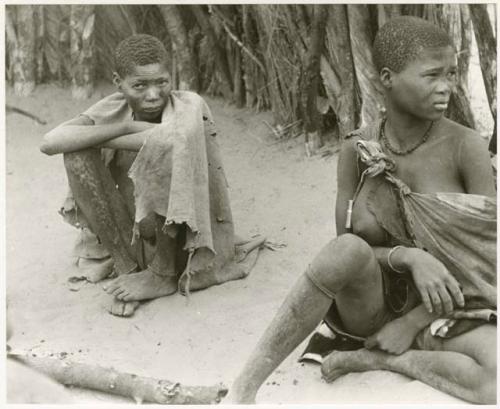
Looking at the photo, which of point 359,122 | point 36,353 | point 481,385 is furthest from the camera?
point 359,122

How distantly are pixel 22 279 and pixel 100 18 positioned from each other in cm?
222

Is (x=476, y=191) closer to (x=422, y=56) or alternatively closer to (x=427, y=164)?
(x=427, y=164)

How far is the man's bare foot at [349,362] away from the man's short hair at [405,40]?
886mm

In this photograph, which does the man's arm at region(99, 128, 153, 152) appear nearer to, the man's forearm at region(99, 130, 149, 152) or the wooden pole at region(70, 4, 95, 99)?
the man's forearm at region(99, 130, 149, 152)

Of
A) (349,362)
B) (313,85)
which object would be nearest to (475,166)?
(349,362)

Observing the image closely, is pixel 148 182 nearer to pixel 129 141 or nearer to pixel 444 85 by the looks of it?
pixel 129 141

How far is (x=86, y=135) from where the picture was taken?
3.75 m

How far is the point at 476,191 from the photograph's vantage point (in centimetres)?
278

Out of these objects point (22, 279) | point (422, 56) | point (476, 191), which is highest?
point (422, 56)

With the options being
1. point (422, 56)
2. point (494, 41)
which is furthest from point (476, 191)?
point (494, 41)

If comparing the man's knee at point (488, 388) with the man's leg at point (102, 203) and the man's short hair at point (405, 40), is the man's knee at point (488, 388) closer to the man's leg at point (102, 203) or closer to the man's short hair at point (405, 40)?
the man's short hair at point (405, 40)

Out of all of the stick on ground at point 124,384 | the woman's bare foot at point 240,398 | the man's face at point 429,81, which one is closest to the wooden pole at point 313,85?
the man's face at point 429,81

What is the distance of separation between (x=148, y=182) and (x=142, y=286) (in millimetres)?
477

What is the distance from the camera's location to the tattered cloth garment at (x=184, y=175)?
3656 mm
